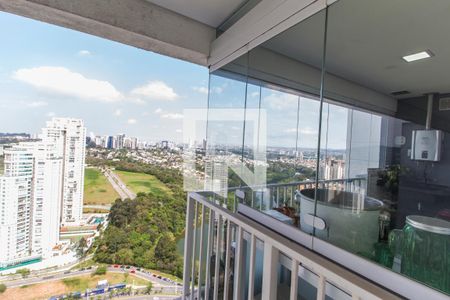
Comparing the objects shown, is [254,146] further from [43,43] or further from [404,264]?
[43,43]

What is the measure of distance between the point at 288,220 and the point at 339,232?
12.4 inches

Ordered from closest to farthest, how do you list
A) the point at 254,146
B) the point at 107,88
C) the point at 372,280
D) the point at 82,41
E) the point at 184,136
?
the point at 372,280
the point at 254,146
the point at 82,41
the point at 184,136
the point at 107,88

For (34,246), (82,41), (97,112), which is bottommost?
(34,246)

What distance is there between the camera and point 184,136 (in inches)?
110

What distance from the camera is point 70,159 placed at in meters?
2.38

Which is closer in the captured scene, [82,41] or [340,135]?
[340,135]

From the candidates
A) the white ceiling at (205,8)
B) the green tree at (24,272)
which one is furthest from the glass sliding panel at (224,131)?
the green tree at (24,272)

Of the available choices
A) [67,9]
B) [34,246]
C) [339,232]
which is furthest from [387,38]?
[34,246]

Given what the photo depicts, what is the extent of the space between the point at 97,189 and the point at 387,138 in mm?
2830

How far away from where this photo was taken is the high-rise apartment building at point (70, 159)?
2322 mm

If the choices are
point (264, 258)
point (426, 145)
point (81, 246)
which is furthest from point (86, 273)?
point (426, 145)

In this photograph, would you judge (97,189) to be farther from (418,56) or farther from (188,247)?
(418,56)

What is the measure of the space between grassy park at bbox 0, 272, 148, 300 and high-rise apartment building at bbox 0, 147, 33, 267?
366 millimetres

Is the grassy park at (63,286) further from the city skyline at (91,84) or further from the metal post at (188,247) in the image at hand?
the city skyline at (91,84)
